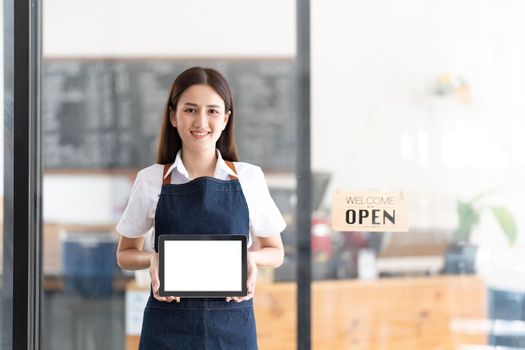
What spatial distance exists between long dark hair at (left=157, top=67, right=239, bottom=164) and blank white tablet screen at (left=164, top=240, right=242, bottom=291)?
33 cm

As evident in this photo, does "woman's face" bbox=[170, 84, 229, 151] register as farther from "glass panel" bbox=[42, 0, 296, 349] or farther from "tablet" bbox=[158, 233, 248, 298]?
"tablet" bbox=[158, 233, 248, 298]

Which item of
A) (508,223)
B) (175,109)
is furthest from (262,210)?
(508,223)

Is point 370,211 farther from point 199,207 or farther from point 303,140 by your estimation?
point 199,207

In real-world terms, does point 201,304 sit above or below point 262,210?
below

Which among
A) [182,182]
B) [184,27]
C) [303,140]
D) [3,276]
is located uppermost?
[184,27]

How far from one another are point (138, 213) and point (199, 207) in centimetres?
24

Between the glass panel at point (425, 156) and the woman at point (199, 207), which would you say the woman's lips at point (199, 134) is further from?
the glass panel at point (425, 156)

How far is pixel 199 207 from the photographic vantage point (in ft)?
7.41

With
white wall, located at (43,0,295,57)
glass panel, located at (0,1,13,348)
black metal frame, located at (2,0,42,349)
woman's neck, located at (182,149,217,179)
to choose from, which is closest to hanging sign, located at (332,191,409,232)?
woman's neck, located at (182,149,217,179)

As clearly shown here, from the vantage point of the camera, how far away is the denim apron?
7.35 feet

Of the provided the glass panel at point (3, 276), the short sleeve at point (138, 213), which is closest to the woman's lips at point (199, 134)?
the short sleeve at point (138, 213)

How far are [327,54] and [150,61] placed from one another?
62 cm

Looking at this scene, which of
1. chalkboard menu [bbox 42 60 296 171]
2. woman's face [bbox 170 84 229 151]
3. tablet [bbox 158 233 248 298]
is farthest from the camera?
chalkboard menu [bbox 42 60 296 171]

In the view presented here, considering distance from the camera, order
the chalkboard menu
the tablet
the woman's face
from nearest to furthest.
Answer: the tablet → the woman's face → the chalkboard menu
